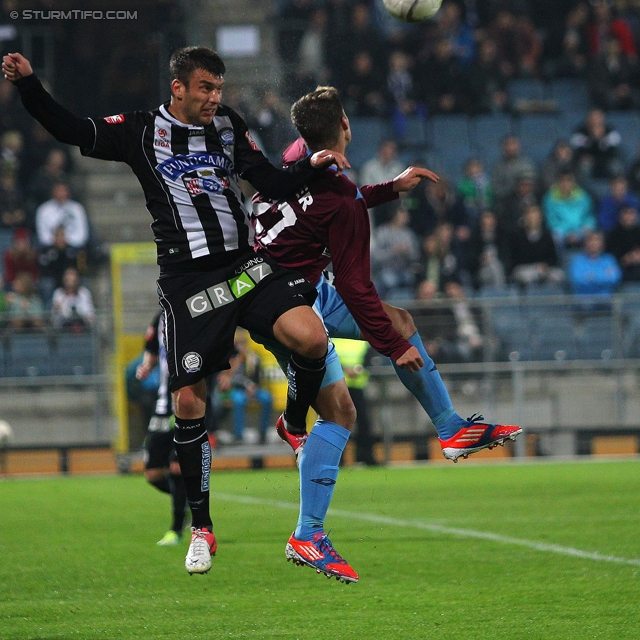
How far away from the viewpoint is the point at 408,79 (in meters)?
17.3

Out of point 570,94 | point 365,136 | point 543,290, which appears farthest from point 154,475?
point 570,94

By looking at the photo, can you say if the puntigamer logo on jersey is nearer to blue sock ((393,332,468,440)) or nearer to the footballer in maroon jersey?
the footballer in maroon jersey

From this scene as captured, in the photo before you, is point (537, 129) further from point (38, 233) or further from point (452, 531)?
point (452, 531)

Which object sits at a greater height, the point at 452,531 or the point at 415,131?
the point at 415,131

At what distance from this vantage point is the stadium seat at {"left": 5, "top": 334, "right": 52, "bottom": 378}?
45.3 feet

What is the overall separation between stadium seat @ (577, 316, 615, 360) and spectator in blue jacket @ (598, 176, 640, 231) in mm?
2439

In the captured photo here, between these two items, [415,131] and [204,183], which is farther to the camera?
[415,131]

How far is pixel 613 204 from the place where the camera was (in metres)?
16.4

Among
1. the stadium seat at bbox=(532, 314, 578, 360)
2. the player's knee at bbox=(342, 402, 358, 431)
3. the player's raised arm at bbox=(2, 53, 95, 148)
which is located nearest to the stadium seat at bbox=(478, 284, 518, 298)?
the stadium seat at bbox=(532, 314, 578, 360)

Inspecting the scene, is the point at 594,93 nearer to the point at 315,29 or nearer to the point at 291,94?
the point at 315,29

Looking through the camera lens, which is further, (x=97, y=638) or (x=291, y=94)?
(x=291, y=94)

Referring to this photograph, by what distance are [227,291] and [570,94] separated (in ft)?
47.9

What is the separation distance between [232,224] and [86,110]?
9.83 meters

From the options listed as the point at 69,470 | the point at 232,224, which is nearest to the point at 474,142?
the point at 69,470
